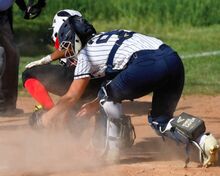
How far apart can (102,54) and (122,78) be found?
0.24 m

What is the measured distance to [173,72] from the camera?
20.6 feet

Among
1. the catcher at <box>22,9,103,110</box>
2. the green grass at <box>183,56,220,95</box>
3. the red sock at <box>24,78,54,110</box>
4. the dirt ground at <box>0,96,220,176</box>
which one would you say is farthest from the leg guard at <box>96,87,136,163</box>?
the green grass at <box>183,56,220,95</box>

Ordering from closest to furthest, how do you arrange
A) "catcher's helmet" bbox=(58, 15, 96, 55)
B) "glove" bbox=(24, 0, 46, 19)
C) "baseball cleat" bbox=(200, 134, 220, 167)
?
"baseball cleat" bbox=(200, 134, 220, 167)
"catcher's helmet" bbox=(58, 15, 96, 55)
"glove" bbox=(24, 0, 46, 19)

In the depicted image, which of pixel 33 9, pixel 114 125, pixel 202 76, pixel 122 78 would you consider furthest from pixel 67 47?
pixel 202 76

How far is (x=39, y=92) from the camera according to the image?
24.4 ft

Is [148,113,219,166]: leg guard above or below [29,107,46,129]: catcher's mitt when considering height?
above

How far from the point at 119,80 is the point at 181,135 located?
0.66 meters

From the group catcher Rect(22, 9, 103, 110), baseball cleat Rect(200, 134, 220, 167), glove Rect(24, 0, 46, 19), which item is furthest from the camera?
glove Rect(24, 0, 46, 19)

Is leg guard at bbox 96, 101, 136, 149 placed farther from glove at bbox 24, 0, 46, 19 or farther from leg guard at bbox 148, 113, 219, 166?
glove at bbox 24, 0, 46, 19

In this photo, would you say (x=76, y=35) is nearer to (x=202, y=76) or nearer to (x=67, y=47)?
(x=67, y=47)

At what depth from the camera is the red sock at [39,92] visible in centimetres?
738

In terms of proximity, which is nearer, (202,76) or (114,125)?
(114,125)

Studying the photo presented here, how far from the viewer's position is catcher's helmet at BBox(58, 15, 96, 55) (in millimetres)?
6477

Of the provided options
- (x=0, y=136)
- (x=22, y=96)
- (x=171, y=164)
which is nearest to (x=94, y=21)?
(x=22, y=96)
